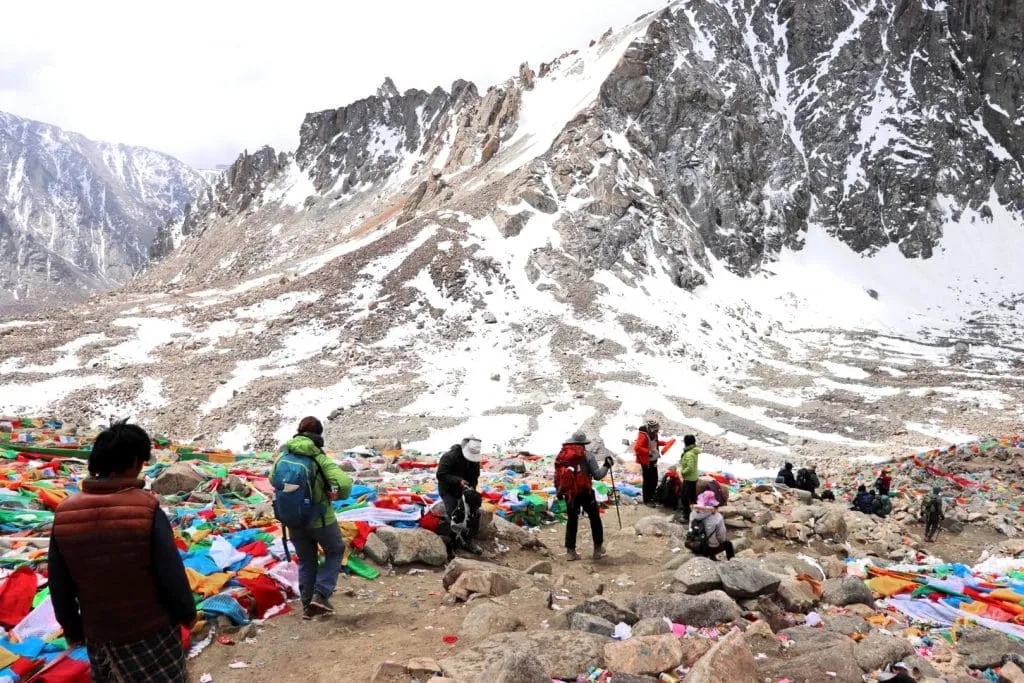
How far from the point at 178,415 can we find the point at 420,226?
24.1 m

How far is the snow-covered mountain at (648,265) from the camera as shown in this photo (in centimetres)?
2777

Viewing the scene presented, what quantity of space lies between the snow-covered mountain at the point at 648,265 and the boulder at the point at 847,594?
661 inches

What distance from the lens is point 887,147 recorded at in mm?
71688

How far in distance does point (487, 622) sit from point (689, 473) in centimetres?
603

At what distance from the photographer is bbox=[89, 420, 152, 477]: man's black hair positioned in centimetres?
304

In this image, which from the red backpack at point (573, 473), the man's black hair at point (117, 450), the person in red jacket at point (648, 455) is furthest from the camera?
the person in red jacket at point (648, 455)

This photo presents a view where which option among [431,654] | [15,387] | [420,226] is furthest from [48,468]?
[420,226]

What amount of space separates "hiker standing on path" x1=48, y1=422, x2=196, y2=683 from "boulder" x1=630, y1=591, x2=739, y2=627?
13.8 feet

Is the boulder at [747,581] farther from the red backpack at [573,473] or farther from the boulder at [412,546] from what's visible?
the boulder at [412,546]

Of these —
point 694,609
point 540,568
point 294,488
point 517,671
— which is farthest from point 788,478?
point 294,488

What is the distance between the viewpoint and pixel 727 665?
4.28m

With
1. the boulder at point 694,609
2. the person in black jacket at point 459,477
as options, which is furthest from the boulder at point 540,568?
the boulder at point 694,609

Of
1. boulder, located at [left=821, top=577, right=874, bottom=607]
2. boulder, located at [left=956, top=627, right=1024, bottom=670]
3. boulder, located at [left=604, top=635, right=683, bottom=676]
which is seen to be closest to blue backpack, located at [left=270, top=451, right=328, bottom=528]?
boulder, located at [left=604, top=635, right=683, bottom=676]

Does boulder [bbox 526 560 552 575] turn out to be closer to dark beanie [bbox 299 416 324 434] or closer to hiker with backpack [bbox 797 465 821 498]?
dark beanie [bbox 299 416 324 434]
